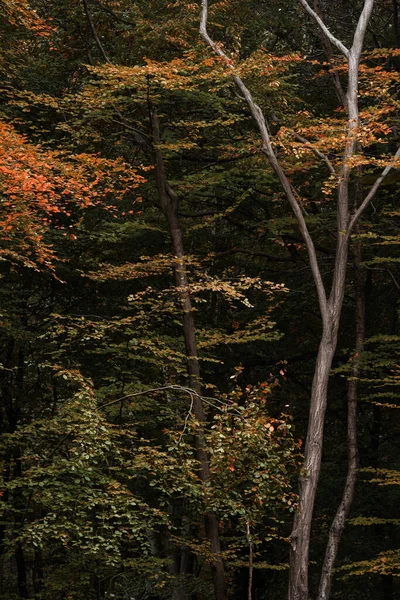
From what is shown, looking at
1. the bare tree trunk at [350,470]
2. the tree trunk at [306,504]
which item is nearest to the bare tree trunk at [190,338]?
the tree trunk at [306,504]

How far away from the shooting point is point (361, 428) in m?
15.6

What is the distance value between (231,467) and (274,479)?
0.45m

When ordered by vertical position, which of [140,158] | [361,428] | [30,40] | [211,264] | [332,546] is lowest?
[332,546]

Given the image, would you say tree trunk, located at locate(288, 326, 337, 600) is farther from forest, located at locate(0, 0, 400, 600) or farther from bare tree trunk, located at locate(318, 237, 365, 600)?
bare tree trunk, located at locate(318, 237, 365, 600)

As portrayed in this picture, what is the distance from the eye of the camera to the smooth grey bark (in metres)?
10.2

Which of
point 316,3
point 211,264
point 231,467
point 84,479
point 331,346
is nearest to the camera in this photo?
point 231,467

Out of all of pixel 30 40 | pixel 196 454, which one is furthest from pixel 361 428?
pixel 30 40

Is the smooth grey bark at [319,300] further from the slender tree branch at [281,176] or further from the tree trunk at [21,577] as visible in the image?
the tree trunk at [21,577]

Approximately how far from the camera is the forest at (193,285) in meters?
9.07

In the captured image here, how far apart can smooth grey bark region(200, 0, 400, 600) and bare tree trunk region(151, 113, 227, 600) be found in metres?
1.27

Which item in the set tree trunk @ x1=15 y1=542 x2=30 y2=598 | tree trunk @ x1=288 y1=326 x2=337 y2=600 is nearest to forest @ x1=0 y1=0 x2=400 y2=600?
tree trunk @ x1=288 y1=326 x2=337 y2=600

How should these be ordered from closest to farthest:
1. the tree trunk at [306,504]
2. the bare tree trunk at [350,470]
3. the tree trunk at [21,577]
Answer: the tree trunk at [306,504] → the bare tree trunk at [350,470] → the tree trunk at [21,577]

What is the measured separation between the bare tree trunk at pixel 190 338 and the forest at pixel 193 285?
0.13 ft

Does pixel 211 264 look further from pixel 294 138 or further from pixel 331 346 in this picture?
pixel 331 346
